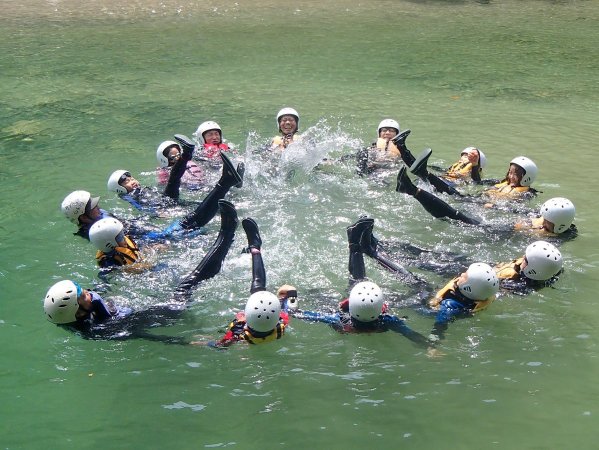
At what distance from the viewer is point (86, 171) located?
12938 mm

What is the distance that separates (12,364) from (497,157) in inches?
397

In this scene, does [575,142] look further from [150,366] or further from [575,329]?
[150,366]

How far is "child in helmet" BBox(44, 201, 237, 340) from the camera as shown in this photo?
23.7ft

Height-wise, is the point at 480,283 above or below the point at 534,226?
below

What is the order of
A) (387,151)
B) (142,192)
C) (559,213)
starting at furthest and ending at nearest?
(387,151) → (142,192) → (559,213)

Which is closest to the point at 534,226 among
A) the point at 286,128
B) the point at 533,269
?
the point at 533,269

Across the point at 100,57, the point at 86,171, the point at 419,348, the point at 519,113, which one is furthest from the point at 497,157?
the point at 100,57

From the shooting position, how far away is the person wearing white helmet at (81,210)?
9.14 meters

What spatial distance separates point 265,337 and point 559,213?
4.88 metres

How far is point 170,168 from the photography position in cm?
1202

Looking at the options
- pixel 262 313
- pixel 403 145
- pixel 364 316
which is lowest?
pixel 364 316

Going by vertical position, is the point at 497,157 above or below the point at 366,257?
above

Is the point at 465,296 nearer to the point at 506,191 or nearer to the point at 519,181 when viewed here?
the point at 506,191

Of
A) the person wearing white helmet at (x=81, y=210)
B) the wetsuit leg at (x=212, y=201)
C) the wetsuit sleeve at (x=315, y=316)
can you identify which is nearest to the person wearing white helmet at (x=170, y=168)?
the wetsuit leg at (x=212, y=201)
